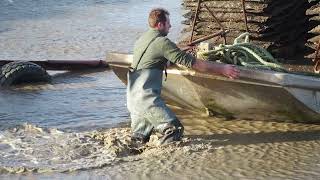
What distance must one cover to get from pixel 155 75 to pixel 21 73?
3.81 m

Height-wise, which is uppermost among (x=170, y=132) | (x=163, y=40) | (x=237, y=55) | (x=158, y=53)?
(x=163, y=40)

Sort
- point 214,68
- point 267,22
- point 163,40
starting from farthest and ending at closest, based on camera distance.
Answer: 1. point 267,22
2. point 214,68
3. point 163,40

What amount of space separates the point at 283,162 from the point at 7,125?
3.19 m

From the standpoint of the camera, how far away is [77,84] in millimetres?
9898

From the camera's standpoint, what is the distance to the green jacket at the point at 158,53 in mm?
6191

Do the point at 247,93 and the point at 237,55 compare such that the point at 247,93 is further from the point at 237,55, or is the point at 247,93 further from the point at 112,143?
the point at 112,143

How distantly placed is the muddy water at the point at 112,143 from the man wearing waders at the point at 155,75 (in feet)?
0.50

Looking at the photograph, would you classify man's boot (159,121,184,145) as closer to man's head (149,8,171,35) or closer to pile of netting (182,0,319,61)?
man's head (149,8,171,35)

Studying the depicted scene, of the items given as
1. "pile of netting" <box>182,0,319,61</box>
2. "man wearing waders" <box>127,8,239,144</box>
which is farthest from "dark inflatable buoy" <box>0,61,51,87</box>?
"man wearing waders" <box>127,8,239,144</box>

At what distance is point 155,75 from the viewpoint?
6406 millimetres

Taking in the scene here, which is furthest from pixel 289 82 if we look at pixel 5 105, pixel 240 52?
pixel 5 105

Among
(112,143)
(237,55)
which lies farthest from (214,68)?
(112,143)

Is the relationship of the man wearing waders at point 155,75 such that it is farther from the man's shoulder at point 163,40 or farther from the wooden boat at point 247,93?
the wooden boat at point 247,93

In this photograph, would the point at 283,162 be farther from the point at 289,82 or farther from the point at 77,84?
the point at 77,84
